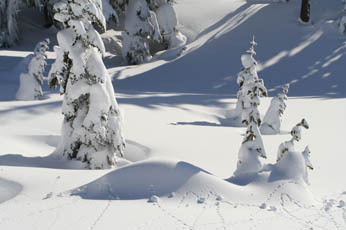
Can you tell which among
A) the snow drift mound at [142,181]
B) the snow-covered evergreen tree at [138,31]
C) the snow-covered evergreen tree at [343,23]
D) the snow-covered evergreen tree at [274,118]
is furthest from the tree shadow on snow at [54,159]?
the snow-covered evergreen tree at [343,23]

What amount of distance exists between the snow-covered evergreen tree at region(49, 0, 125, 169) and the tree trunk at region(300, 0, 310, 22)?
19472mm

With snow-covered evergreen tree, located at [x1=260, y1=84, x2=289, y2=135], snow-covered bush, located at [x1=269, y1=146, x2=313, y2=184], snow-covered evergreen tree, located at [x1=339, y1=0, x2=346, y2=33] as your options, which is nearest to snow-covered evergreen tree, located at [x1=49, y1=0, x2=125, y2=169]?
snow-covered bush, located at [x1=269, y1=146, x2=313, y2=184]

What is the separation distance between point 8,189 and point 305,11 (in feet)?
75.3

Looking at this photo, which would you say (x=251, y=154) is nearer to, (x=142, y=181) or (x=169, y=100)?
(x=142, y=181)

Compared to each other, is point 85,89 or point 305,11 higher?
point 305,11

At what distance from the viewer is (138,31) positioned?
909 inches

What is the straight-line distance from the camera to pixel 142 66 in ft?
77.2

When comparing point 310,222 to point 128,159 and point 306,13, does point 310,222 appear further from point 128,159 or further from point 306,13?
point 306,13

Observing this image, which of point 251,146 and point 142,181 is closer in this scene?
point 142,181

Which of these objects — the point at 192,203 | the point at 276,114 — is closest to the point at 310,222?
the point at 192,203

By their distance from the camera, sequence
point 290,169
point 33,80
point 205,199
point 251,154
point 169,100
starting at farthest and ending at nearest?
1. point 169,100
2. point 33,80
3. point 251,154
4. point 290,169
5. point 205,199

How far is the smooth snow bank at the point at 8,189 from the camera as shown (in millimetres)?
6532

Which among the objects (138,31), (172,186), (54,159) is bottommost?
(54,159)

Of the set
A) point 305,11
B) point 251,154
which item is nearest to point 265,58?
point 305,11
